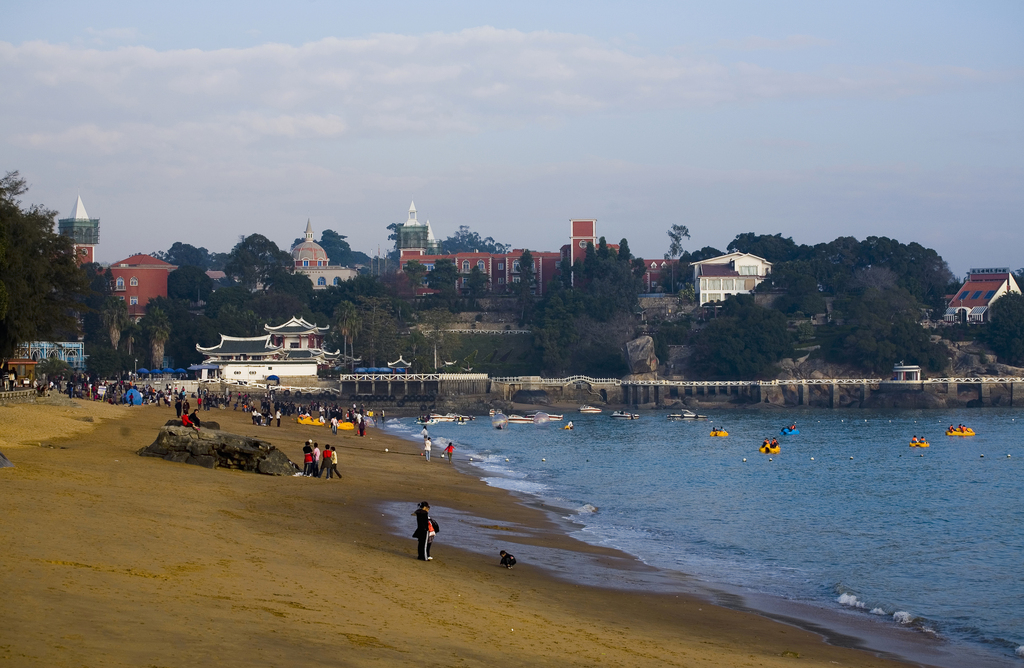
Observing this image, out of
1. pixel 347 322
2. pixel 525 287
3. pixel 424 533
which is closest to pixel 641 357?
pixel 525 287

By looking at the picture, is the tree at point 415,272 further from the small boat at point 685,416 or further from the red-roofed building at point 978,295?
the red-roofed building at point 978,295

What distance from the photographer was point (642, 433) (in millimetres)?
75312

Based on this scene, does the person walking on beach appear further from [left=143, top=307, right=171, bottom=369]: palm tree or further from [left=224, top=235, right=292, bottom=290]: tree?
[left=224, top=235, right=292, bottom=290]: tree

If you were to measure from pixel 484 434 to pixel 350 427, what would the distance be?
1207cm

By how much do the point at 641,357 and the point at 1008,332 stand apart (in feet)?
147

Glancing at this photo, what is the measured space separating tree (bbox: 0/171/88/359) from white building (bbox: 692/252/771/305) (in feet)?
342

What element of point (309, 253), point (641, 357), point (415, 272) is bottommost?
point (641, 357)

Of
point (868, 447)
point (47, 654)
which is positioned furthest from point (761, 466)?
point (47, 654)

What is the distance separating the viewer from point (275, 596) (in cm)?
1427

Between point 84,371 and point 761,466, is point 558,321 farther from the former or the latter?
point 761,466

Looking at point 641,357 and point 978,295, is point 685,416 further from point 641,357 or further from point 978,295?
point 978,295

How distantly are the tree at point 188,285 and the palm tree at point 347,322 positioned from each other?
2995cm

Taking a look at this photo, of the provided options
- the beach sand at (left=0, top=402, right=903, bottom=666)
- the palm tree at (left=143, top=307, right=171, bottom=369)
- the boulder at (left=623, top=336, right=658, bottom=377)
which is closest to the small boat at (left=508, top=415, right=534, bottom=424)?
the boulder at (left=623, top=336, right=658, bottom=377)

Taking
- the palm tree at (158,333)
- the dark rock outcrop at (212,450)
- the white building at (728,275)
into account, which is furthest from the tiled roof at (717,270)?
the dark rock outcrop at (212,450)
